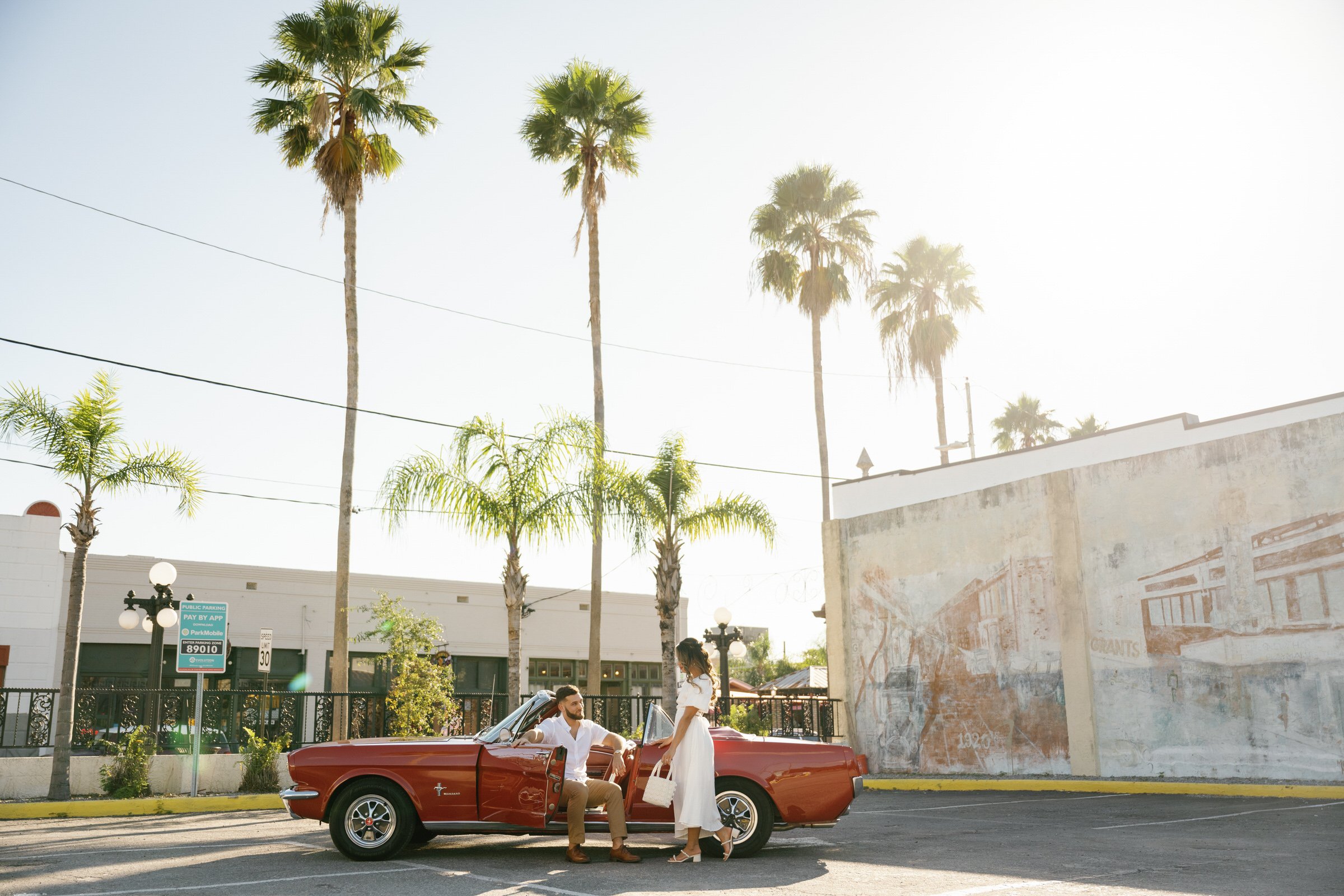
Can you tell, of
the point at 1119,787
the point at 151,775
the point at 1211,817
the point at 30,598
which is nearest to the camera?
the point at 1211,817

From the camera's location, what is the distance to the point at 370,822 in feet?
27.7

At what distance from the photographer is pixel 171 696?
16078 mm

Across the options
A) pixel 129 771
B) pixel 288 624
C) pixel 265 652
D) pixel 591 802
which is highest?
pixel 288 624

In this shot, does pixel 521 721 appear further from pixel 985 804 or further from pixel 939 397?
pixel 939 397

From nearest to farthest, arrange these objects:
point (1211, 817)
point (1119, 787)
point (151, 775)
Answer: point (1211, 817), point (151, 775), point (1119, 787)

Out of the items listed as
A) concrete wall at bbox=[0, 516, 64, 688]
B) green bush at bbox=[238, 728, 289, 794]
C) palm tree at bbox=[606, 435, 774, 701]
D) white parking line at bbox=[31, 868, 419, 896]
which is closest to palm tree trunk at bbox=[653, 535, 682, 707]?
palm tree at bbox=[606, 435, 774, 701]

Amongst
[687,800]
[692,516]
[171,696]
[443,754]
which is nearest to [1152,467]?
[692,516]

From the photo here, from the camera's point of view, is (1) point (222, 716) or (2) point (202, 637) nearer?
(2) point (202, 637)

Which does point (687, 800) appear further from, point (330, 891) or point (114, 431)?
point (114, 431)

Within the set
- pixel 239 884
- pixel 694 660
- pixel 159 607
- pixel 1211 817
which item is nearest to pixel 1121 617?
pixel 1211 817

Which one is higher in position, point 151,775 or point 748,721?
point 748,721

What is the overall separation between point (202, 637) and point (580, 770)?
30.0 feet

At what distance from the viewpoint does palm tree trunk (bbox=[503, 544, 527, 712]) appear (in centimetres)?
1695

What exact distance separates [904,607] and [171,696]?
1347 centimetres
